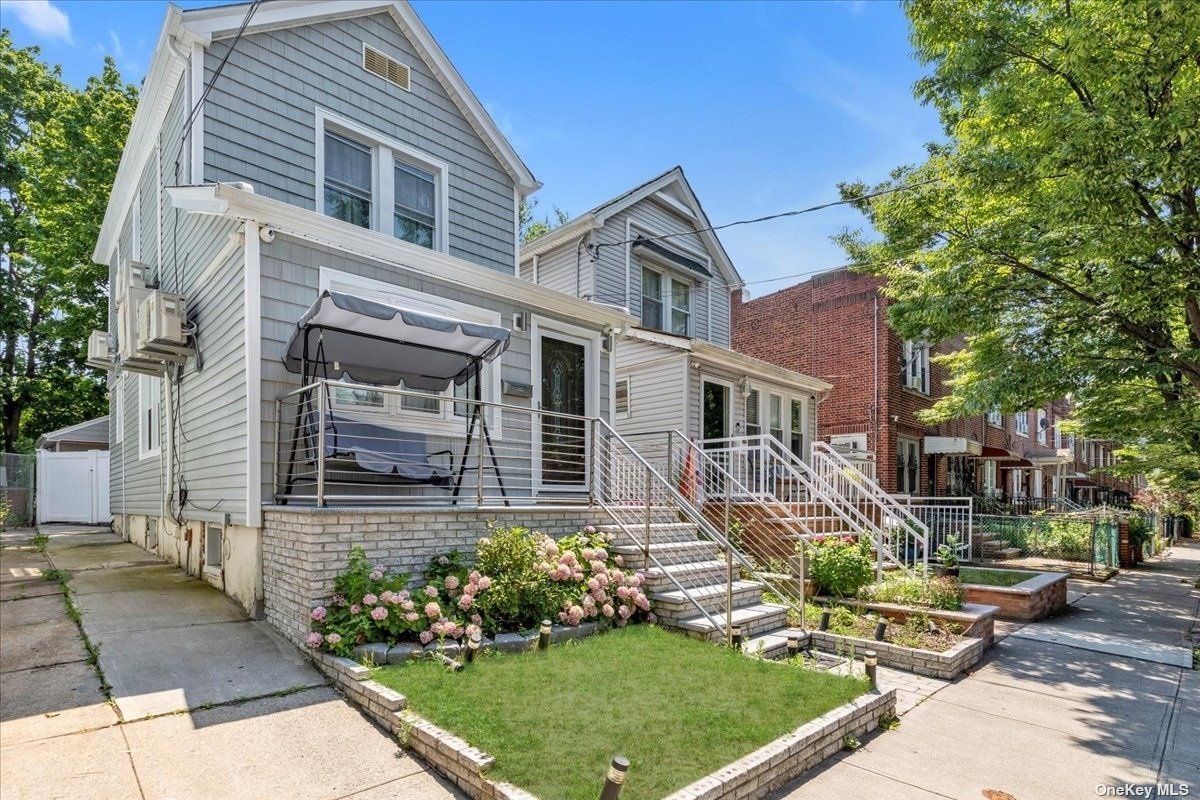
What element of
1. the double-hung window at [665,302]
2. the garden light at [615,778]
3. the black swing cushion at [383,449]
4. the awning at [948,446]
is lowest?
the garden light at [615,778]

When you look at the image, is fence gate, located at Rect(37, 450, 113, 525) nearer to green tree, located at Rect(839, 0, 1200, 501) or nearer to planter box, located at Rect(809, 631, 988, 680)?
planter box, located at Rect(809, 631, 988, 680)

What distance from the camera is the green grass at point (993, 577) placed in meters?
9.47

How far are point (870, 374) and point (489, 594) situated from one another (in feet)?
45.5

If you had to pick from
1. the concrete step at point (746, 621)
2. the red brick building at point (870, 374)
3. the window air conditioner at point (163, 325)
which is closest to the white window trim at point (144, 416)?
the window air conditioner at point (163, 325)

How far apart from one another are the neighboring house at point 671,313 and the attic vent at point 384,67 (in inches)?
184

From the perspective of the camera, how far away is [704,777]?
11.2 ft

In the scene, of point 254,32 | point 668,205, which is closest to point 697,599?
point 254,32

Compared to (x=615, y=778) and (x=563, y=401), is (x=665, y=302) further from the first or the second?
(x=615, y=778)

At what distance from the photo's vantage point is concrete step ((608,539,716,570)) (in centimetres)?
703

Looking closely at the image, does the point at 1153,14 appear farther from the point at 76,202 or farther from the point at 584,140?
the point at 76,202

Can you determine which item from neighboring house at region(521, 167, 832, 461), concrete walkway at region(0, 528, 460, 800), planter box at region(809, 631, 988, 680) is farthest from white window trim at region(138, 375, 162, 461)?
planter box at region(809, 631, 988, 680)

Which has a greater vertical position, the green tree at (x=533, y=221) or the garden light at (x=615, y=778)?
the green tree at (x=533, y=221)

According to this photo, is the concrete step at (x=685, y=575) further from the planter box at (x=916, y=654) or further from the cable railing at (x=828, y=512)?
the cable railing at (x=828, y=512)

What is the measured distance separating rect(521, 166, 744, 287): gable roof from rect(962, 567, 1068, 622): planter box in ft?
25.8
